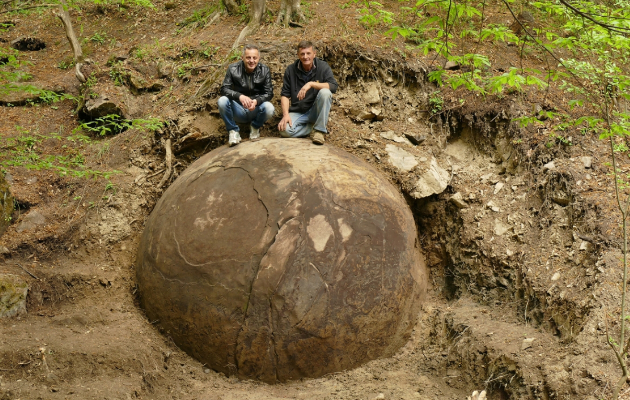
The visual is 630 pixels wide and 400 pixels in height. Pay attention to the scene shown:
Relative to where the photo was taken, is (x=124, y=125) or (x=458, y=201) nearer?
(x=124, y=125)

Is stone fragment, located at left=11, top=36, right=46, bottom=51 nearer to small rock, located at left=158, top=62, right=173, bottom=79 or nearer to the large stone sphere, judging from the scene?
small rock, located at left=158, top=62, right=173, bottom=79

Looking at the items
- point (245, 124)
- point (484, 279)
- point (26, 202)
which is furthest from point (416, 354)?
point (26, 202)

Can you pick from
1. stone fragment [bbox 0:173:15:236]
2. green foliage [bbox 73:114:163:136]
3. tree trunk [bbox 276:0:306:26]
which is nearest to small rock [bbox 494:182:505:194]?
tree trunk [bbox 276:0:306:26]

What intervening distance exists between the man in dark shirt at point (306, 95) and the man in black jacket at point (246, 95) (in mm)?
206

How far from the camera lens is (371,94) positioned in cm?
609

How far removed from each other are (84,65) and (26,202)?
238 centimetres

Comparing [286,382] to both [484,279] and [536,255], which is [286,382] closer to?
[484,279]

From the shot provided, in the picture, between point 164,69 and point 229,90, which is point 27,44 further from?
point 229,90

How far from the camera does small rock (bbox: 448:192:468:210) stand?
209 inches

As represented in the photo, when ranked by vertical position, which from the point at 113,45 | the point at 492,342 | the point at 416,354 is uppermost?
the point at 113,45

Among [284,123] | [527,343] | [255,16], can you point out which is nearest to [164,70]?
[255,16]

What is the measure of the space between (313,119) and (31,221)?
323 cm

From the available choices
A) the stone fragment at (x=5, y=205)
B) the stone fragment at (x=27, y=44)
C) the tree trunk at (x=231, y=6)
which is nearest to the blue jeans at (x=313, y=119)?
the stone fragment at (x=5, y=205)

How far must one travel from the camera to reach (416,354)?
4359 mm
